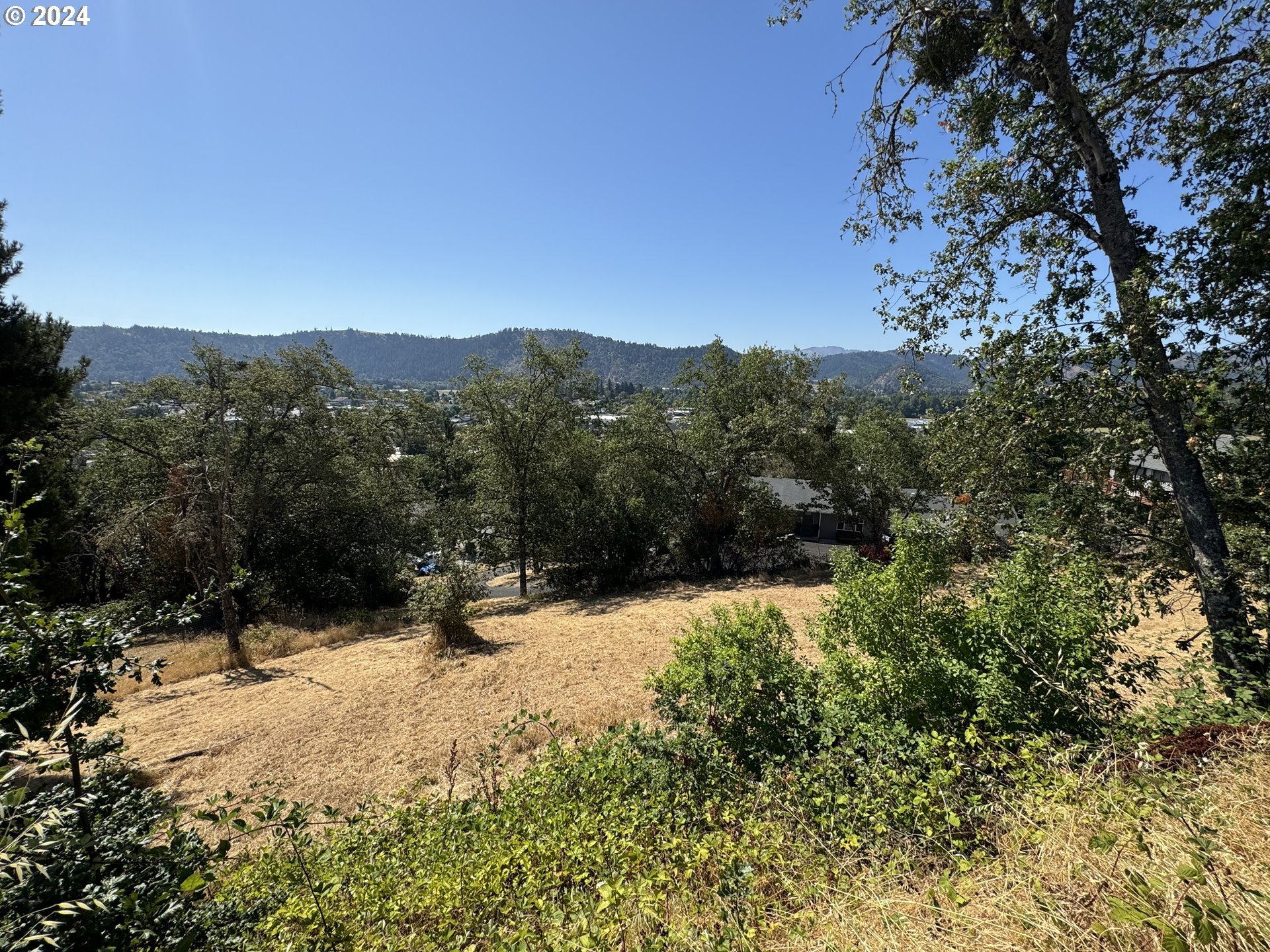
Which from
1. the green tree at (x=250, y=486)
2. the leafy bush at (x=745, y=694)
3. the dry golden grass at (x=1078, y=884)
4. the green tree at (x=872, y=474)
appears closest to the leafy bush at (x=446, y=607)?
the green tree at (x=250, y=486)

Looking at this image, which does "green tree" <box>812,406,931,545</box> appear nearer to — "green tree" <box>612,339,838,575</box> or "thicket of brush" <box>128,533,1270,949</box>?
"green tree" <box>612,339,838,575</box>

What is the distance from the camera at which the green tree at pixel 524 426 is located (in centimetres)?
1602

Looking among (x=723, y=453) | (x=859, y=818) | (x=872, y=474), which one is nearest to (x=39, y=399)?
(x=859, y=818)

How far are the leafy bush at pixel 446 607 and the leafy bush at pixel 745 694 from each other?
6.89m

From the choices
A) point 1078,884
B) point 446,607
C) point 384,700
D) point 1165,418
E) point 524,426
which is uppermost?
point 1165,418

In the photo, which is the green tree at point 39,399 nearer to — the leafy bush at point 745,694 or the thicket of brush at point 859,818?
the thicket of brush at point 859,818

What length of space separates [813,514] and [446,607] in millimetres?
29557

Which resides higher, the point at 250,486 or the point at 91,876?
the point at 91,876

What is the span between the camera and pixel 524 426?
1608 cm

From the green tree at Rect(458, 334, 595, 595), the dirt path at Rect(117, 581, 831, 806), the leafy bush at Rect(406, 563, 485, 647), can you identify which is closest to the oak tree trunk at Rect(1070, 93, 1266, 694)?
the dirt path at Rect(117, 581, 831, 806)

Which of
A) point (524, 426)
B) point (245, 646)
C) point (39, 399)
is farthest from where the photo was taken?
point (524, 426)

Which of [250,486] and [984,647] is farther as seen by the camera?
[250,486]

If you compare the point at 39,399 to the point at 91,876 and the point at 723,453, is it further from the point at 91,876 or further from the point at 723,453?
the point at 723,453

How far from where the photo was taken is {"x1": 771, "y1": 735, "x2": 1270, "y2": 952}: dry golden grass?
1.74m
